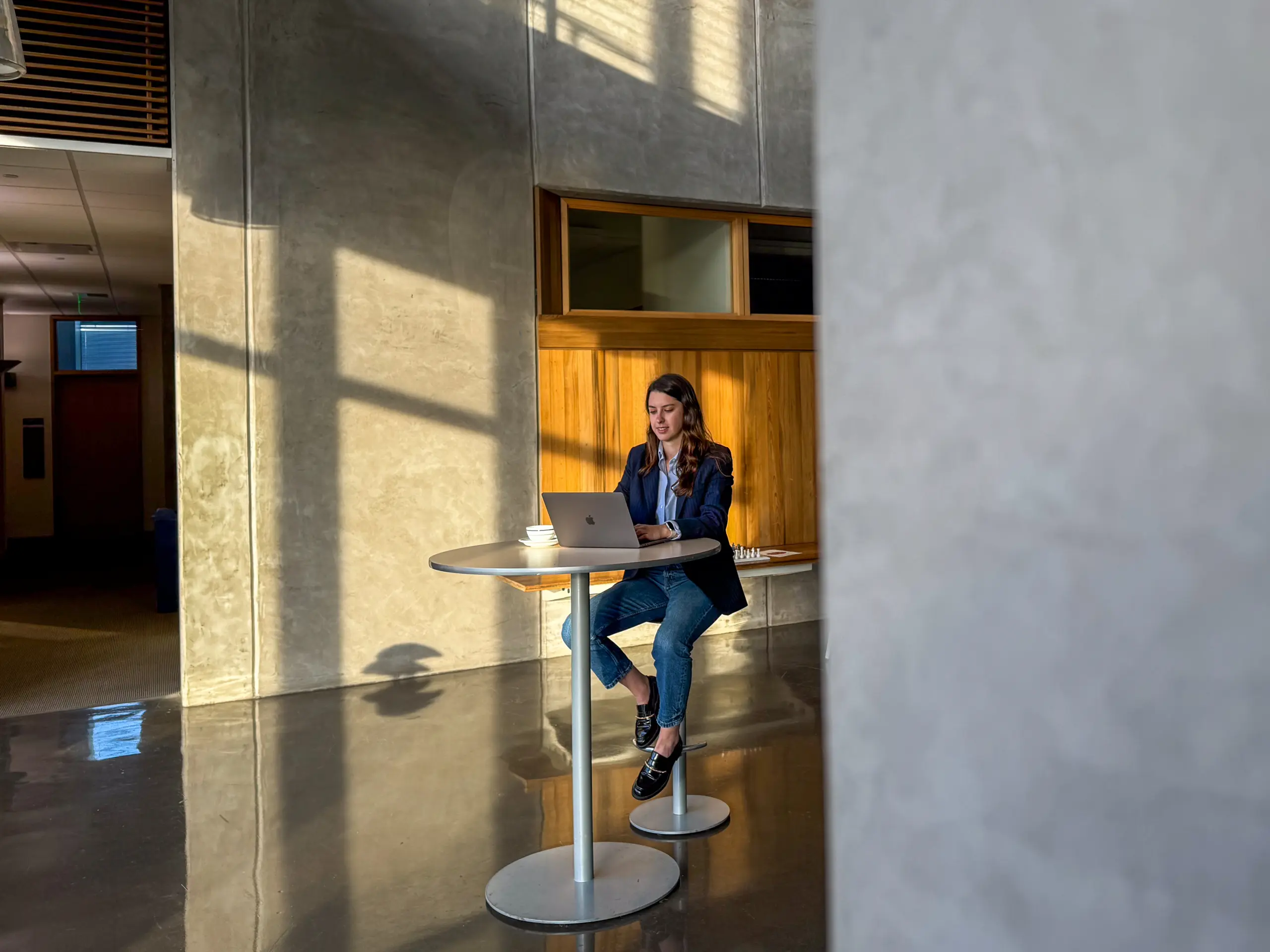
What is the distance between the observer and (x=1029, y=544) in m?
0.43

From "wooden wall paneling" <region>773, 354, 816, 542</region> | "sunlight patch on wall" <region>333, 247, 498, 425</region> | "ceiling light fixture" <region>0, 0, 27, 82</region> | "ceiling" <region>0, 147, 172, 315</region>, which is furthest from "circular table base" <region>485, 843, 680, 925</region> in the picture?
"ceiling" <region>0, 147, 172, 315</region>

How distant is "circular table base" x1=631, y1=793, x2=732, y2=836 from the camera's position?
3.42 metres

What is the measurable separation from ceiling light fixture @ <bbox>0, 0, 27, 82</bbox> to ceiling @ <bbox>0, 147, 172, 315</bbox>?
274 cm

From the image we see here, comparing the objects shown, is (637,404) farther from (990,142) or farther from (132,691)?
(990,142)

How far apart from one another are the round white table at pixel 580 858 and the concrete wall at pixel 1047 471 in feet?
7.08

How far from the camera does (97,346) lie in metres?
13.3

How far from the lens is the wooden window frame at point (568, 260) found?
6.18m

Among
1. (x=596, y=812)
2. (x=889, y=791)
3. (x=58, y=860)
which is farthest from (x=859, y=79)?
(x=58, y=860)

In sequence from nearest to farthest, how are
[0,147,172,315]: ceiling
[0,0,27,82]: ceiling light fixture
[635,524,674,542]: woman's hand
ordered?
[0,0,27,82]: ceiling light fixture < [635,524,674,542]: woman's hand < [0,147,172,315]: ceiling

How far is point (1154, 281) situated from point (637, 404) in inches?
240

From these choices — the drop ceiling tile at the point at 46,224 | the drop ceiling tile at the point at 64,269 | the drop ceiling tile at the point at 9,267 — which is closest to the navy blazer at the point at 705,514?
the drop ceiling tile at the point at 46,224

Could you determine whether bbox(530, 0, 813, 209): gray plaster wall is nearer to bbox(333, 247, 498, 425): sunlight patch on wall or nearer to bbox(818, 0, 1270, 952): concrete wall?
bbox(333, 247, 498, 425): sunlight patch on wall

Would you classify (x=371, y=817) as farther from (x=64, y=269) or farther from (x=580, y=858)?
(x=64, y=269)

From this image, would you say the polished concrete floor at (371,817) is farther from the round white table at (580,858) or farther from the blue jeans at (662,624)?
the blue jeans at (662,624)
